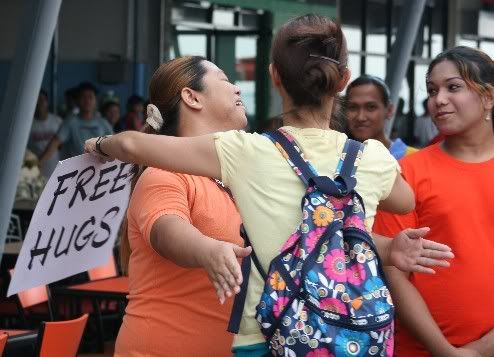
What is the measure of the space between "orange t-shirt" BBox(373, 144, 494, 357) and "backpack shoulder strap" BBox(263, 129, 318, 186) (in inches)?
34.5

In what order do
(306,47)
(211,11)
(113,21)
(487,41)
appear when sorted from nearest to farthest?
(306,47)
(113,21)
(211,11)
(487,41)

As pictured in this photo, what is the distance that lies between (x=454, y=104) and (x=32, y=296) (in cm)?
453

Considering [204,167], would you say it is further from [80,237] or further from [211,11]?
[211,11]

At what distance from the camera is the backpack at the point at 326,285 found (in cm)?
273

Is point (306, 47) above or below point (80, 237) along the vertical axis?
above

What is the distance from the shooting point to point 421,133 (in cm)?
2078

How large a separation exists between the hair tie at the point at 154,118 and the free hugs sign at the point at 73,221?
0.21m

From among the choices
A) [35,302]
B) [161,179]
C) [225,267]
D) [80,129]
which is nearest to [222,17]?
[80,129]

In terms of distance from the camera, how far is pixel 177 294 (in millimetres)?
3256

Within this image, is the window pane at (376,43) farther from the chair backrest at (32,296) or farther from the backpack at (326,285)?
the backpack at (326,285)

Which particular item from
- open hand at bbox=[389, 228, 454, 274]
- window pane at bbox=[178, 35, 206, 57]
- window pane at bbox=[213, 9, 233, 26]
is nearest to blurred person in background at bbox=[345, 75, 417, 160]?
open hand at bbox=[389, 228, 454, 274]

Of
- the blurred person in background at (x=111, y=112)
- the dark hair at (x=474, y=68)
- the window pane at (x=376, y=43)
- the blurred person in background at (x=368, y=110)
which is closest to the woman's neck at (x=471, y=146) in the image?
the dark hair at (x=474, y=68)

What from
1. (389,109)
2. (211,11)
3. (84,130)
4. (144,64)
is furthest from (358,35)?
(389,109)

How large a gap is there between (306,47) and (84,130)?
1025 centimetres
